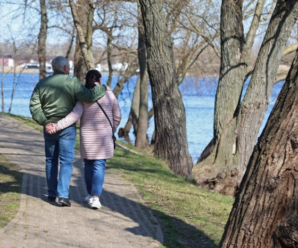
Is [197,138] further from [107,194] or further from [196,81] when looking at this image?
[107,194]

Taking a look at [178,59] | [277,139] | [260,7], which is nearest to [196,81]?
[178,59]

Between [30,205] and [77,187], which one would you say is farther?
[77,187]

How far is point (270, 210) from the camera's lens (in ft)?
14.5

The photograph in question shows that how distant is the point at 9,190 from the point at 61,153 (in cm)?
140

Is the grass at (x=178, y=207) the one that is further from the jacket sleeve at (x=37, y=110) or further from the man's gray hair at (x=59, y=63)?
the man's gray hair at (x=59, y=63)

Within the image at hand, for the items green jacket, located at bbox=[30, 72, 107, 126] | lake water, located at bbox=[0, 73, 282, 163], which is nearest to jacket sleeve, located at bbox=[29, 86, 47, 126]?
green jacket, located at bbox=[30, 72, 107, 126]

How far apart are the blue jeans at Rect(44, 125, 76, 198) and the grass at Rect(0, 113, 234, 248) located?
832mm

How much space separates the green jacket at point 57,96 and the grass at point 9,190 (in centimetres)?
109

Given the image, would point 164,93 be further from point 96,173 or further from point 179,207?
point 96,173

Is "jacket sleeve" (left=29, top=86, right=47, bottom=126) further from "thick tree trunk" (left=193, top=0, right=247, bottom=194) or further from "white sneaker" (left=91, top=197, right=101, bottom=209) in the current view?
"thick tree trunk" (left=193, top=0, right=247, bottom=194)

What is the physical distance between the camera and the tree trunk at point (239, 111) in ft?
38.5

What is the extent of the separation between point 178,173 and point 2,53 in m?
17.9

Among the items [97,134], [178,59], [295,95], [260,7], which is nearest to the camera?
[295,95]

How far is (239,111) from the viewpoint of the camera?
12281mm
